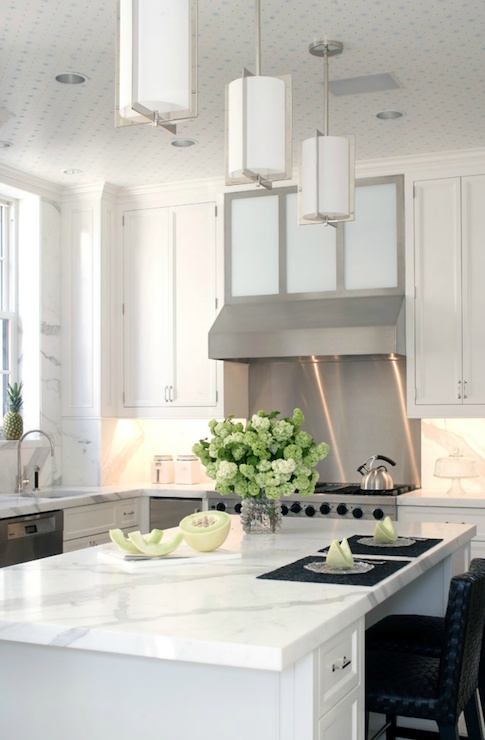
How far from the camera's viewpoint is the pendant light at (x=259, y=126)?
260 cm

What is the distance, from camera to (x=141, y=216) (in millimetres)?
5918

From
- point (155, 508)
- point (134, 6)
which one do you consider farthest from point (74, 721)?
point (155, 508)

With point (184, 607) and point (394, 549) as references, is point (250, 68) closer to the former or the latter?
point (394, 549)

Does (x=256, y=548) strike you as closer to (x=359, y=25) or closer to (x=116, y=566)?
(x=116, y=566)

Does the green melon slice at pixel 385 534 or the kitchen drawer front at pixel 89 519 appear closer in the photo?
the green melon slice at pixel 385 534

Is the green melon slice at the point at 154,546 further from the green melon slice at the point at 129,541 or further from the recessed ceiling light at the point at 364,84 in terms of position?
the recessed ceiling light at the point at 364,84

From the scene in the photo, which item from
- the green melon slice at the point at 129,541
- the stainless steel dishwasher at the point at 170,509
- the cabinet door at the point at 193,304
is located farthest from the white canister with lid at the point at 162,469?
the green melon slice at the point at 129,541

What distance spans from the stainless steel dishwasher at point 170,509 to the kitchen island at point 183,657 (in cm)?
291

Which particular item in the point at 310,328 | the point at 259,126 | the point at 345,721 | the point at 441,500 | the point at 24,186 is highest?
the point at 24,186

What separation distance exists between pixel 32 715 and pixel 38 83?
283 centimetres

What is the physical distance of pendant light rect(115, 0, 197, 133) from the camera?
2.11 metres

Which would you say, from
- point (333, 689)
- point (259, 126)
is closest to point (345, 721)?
Result: point (333, 689)

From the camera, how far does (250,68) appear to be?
3.86 metres

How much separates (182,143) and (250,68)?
1080mm
